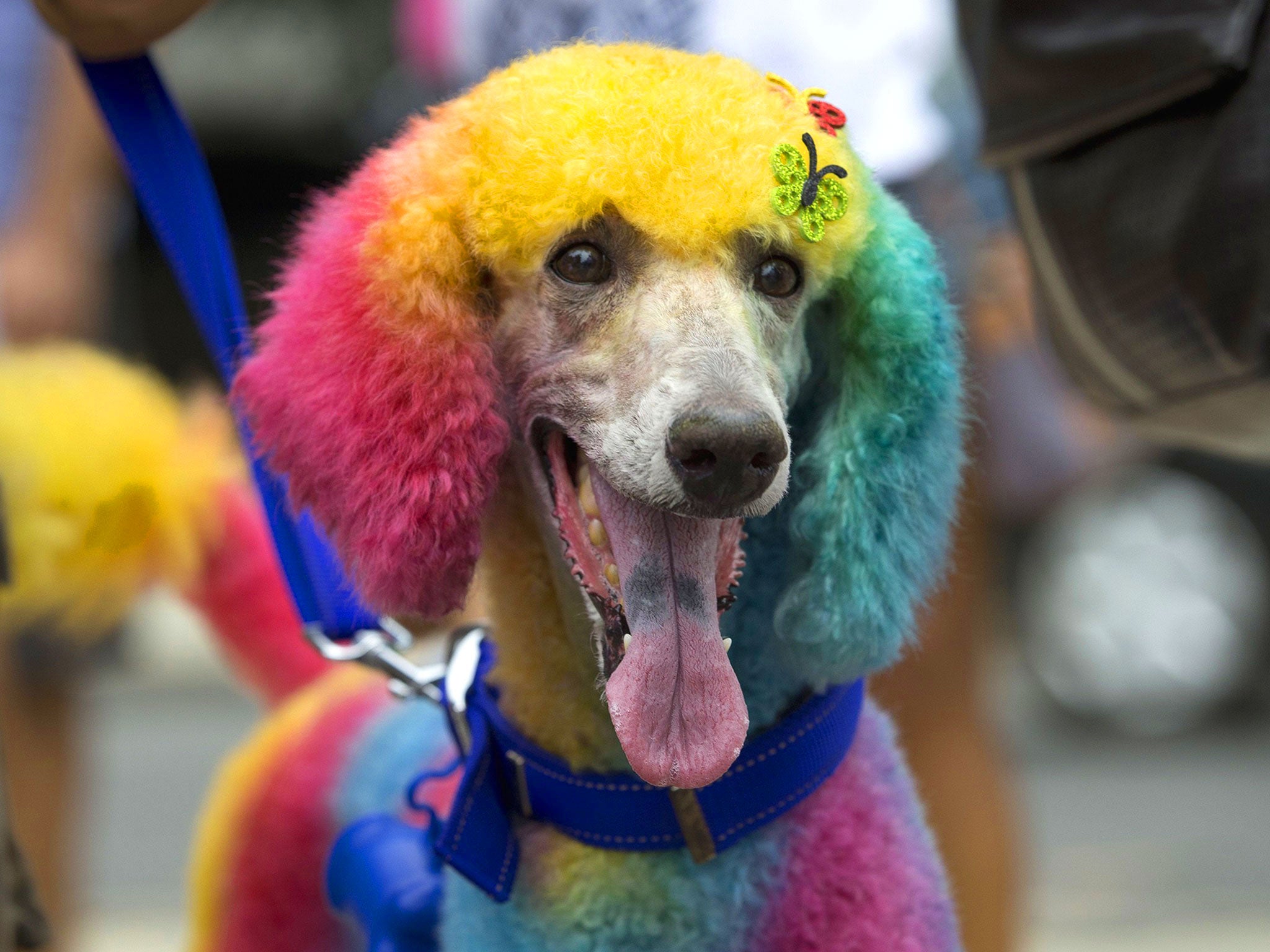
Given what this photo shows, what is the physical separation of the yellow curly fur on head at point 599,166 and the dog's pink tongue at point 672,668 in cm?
25

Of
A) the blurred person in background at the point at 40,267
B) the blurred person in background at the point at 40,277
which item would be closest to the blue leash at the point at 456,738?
the blurred person in background at the point at 40,277

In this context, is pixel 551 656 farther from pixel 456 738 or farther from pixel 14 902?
pixel 14 902

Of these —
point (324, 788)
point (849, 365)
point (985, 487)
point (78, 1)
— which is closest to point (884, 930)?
point (849, 365)

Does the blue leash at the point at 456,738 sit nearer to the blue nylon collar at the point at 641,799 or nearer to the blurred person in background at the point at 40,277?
the blue nylon collar at the point at 641,799

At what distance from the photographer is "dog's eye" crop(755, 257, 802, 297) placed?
1.29 metres

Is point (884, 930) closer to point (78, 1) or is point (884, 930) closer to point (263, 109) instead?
point (78, 1)

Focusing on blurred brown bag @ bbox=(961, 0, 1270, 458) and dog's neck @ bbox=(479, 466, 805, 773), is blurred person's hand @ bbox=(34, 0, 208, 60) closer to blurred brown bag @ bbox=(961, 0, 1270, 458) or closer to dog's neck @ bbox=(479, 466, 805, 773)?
dog's neck @ bbox=(479, 466, 805, 773)

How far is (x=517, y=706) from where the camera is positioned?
1414 mm

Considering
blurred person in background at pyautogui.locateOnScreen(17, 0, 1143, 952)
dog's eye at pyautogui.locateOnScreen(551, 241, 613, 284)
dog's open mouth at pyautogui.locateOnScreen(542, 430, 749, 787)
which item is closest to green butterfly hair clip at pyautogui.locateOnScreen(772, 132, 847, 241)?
dog's eye at pyautogui.locateOnScreen(551, 241, 613, 284)

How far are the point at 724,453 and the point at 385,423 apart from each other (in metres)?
0.30

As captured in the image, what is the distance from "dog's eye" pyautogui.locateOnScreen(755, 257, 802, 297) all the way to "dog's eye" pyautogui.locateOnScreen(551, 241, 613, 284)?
0.13 metres

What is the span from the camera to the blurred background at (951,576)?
2.08m

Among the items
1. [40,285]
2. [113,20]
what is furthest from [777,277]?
[40,285]

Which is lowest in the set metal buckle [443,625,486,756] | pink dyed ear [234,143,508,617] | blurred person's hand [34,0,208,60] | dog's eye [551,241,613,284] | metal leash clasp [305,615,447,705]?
metal leash clasp [305,615,447,705]
